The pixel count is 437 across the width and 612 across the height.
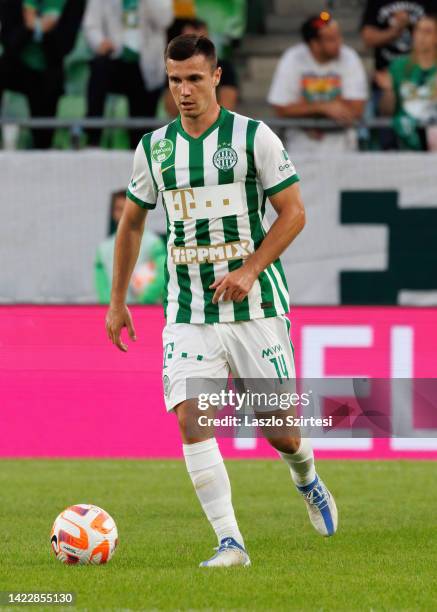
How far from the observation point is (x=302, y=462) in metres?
6.64

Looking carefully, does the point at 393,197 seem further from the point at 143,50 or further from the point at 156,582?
the point at 156,582

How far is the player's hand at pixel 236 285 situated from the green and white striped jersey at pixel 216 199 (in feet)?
0.77

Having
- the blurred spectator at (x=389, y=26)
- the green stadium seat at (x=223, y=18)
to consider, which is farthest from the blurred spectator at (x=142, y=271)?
the blurred spectator at (x=389, y=26)

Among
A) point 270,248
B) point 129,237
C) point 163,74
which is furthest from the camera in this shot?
point 163,74

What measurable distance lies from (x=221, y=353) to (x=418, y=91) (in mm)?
7346

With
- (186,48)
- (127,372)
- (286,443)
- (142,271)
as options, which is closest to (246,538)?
(286,443)

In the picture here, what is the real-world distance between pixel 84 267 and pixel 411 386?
11.4 feet

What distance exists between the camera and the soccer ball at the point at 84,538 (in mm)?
6094

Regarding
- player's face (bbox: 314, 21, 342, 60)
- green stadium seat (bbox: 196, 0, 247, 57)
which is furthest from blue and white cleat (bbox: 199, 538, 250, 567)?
green stadium seat (bbox: 196, 0, 247, 57)

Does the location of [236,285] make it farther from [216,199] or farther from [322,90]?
[322,90]

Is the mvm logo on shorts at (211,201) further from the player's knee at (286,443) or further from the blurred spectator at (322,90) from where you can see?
the blurred spectator at (322,90)

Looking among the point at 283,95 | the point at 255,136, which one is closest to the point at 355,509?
the point at 255,136

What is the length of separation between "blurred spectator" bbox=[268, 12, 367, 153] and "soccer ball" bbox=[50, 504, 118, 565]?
7.43m

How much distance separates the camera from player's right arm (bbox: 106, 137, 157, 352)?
633 cm
